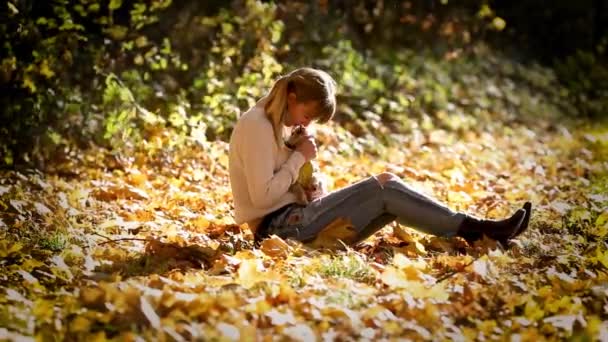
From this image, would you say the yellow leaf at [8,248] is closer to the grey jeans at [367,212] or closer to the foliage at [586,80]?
the grey jeans at [367,212]

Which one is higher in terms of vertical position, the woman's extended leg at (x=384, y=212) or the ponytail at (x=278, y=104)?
the ponytail at (x=278, y=104)

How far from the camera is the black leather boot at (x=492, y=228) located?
422 centimetres

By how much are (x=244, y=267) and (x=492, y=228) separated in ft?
4.85

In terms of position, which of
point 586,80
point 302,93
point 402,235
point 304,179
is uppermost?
point 302,93

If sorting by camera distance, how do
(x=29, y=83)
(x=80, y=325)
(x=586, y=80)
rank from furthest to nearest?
(x=586, y=80) < (x=29, y=83) < (x=80, y=325)

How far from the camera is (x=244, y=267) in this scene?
3.55 meters

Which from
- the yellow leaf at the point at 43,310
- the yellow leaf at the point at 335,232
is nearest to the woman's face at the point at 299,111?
the yellow leaf at the point at 335,232

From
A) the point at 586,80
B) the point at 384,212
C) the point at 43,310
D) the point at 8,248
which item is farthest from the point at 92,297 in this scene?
the point at 586,80

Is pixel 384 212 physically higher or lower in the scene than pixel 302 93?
lower

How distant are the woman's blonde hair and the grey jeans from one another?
43 cm

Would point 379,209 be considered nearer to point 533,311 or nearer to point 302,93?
point 302,93

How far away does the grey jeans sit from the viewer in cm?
430

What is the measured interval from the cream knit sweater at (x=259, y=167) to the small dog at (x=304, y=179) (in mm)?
41

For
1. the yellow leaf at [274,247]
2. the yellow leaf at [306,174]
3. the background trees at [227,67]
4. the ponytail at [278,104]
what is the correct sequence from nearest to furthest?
the yellow leaf at [274,247]
the ponytail at [278,104]
the yellow leaf at [306,174]
the background trees at [227,67]
